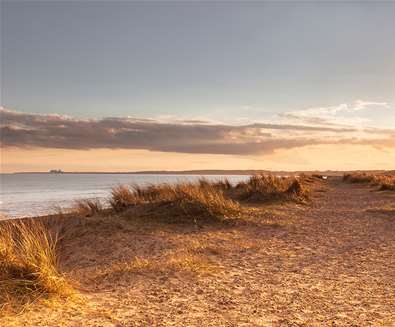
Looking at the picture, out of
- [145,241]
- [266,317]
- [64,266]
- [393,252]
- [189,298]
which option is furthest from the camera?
[145,241]

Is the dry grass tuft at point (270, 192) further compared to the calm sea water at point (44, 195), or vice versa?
the calm sea water at point (44, 195)

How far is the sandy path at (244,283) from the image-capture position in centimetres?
422

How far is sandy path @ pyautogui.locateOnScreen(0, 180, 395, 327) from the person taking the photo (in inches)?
166

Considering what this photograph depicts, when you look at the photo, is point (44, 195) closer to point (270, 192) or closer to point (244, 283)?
point (270, 192)

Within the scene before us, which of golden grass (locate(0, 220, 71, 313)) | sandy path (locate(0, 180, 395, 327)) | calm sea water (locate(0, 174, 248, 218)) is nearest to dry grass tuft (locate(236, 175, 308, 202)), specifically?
calm sea water (locate(0, 174, 248, 218))

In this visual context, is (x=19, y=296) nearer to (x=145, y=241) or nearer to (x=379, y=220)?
(x=145, y=241)

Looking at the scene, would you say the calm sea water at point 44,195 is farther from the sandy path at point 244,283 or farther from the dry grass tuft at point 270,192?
the sandy path at point 244,283

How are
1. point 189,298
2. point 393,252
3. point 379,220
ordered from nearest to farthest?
point 189,298
point 393,252
point 379,220

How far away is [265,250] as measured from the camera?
7.57 m

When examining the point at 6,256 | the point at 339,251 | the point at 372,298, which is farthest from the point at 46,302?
the point at 339,251

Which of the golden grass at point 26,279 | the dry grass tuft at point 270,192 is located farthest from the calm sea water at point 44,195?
the golden grass at point 26,279

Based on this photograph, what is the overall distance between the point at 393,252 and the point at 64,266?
5393 mm

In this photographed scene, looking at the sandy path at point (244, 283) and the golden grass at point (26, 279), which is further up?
the golden grass at point (26, 279)

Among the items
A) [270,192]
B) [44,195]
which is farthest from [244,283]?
[44,195]
